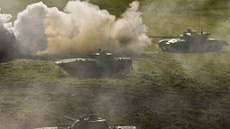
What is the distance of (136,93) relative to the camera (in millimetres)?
34938

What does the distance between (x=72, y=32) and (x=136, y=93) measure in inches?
692

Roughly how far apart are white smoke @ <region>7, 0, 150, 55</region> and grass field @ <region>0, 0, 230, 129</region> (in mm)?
3242

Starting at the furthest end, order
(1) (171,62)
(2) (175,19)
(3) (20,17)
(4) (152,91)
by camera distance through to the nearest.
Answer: (2) (175,19) < (3) (20,17) < (1) (171,62) < (4) (152,91)

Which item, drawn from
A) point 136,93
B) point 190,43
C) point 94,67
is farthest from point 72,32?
point 136,93

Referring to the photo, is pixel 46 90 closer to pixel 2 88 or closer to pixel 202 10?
pixel 2 88

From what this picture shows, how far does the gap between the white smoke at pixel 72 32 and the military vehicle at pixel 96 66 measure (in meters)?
8.64

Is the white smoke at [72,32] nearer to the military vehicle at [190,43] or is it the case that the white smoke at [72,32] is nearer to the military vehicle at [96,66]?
the military vehicle at [190,43]

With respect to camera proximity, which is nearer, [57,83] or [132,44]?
[57,83]

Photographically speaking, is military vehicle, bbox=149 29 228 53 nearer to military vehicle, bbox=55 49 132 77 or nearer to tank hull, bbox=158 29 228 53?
tank hull, bbox=158 29 228 53

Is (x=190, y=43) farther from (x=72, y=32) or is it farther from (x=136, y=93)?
(x=136, y=93)

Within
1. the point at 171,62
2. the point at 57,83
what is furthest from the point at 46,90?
the point at 171,62

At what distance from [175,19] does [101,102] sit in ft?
178

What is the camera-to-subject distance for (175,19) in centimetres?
8400

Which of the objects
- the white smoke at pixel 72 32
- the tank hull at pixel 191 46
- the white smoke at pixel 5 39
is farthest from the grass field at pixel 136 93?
the white smoke at pixel 72 32
